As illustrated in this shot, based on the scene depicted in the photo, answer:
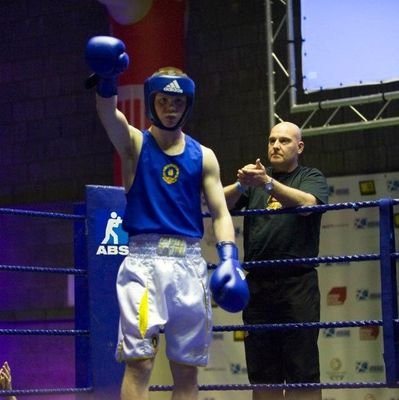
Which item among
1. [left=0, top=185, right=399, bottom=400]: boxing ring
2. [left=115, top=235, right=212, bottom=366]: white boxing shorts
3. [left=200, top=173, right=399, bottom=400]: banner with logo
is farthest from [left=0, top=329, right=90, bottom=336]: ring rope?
[left=200, top=173, right=399, bottom=400]: banner with logo

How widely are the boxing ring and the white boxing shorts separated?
0.60 metres

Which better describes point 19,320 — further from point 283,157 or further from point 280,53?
point 283,157

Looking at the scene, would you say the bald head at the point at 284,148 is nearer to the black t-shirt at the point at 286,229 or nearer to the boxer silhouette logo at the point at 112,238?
the black t-shirt at the point at 286,229

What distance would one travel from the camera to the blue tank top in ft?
10.0

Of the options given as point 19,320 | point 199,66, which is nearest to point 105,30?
point 199,66

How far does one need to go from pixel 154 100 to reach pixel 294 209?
2.48ft

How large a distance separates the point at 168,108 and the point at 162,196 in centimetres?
27

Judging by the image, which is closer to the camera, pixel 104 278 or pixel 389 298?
pixel 389 298

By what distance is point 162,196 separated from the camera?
3080 mm

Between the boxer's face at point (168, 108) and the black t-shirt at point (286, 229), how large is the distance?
744mm

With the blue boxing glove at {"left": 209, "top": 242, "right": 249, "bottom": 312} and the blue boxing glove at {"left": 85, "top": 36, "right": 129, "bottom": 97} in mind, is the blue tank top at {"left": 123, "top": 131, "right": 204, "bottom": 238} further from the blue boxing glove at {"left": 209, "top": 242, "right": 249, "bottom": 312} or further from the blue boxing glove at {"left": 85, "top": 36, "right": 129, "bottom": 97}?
the blue boxing glove at {"left": 85, "top": 36, "right": 129, "bottom": 97}

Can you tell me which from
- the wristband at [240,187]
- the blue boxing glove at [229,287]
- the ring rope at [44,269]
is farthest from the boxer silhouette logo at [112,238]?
the blue boxing glove at [229,287]

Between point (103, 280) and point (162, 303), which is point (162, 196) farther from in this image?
point (103, 280)

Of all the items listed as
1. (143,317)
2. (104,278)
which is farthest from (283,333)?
(143,317)
